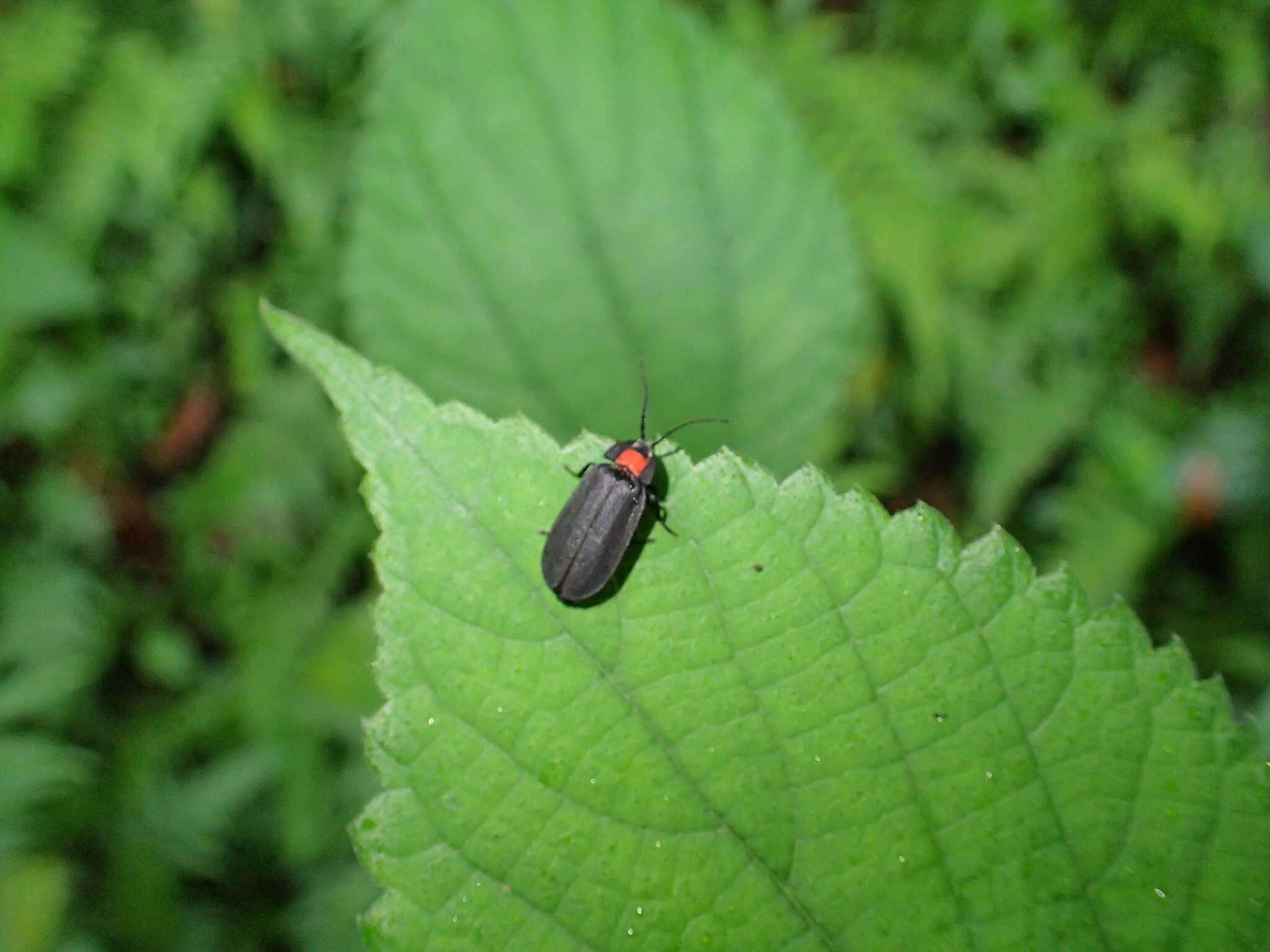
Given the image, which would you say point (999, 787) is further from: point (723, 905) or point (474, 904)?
point (474, 904)

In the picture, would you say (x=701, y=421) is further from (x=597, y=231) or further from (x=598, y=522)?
(x=598, y=522)

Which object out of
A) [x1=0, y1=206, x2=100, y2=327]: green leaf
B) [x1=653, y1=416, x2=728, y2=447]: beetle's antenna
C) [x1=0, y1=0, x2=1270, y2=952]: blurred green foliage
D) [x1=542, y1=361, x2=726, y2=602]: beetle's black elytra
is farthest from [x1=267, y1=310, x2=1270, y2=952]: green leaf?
[x1=0, y1=206, x2=100, y2=327]: green leaf

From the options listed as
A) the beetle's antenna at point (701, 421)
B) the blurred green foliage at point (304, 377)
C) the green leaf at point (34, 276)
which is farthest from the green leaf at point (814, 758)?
the green leaf at point (34, 276)

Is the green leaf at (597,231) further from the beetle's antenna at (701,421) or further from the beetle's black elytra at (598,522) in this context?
the beetle's black elytra at (598,522)

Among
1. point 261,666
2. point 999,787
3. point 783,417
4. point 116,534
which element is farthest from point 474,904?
point 116,534

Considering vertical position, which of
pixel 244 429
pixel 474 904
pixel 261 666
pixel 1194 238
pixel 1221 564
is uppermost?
pixel 1194 238

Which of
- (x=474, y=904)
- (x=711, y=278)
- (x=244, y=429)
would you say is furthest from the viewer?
(x=244, y=429)

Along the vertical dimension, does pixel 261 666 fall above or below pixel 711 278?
below
